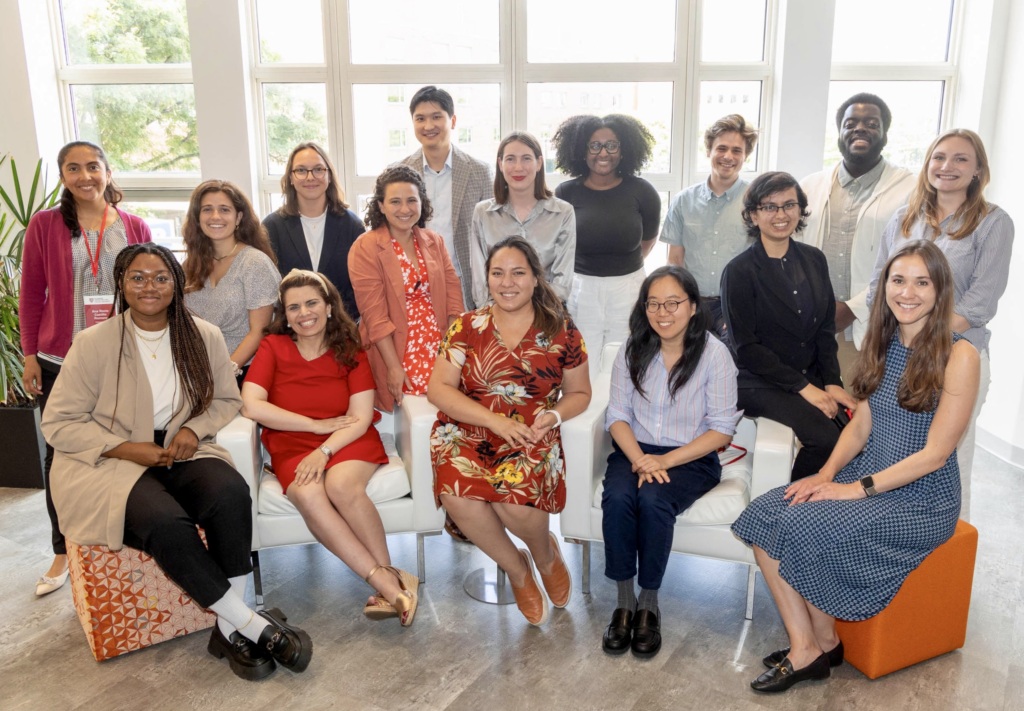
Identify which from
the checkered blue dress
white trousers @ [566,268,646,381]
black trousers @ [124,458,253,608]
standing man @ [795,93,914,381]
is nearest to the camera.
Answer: the checkered blue dress

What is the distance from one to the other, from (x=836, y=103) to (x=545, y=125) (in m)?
1.77

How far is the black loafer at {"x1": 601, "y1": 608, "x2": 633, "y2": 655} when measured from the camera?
2.61 m

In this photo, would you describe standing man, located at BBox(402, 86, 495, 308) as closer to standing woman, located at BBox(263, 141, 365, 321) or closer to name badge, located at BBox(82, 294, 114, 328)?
standing woman, located at BBox(263, 141, 365, 321)

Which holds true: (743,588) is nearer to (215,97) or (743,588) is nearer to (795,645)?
(795,645)

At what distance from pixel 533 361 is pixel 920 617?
4.69ft

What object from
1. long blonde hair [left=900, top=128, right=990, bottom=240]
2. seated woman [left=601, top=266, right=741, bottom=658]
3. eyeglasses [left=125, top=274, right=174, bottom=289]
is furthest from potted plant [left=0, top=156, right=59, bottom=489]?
long blonde hair [left=900, top=128, right=990, bottom=240]

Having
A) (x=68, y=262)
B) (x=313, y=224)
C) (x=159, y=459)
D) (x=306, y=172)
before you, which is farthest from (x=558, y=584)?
(x=68, y=262)

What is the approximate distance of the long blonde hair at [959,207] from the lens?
3.01m

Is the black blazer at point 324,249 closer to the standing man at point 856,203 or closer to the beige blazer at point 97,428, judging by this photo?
the beige blazer at point 97,428

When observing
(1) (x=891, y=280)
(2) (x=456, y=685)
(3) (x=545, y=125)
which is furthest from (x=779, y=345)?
(3) (x=545, y=125)

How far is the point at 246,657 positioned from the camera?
2.52 meters

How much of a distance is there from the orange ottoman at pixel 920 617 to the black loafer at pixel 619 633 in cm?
66

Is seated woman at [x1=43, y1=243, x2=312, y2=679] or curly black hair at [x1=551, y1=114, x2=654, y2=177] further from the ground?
curly black hair at [x1=551, y1=114, x2=654, y2=177]

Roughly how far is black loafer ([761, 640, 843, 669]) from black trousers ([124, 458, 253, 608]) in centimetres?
164
